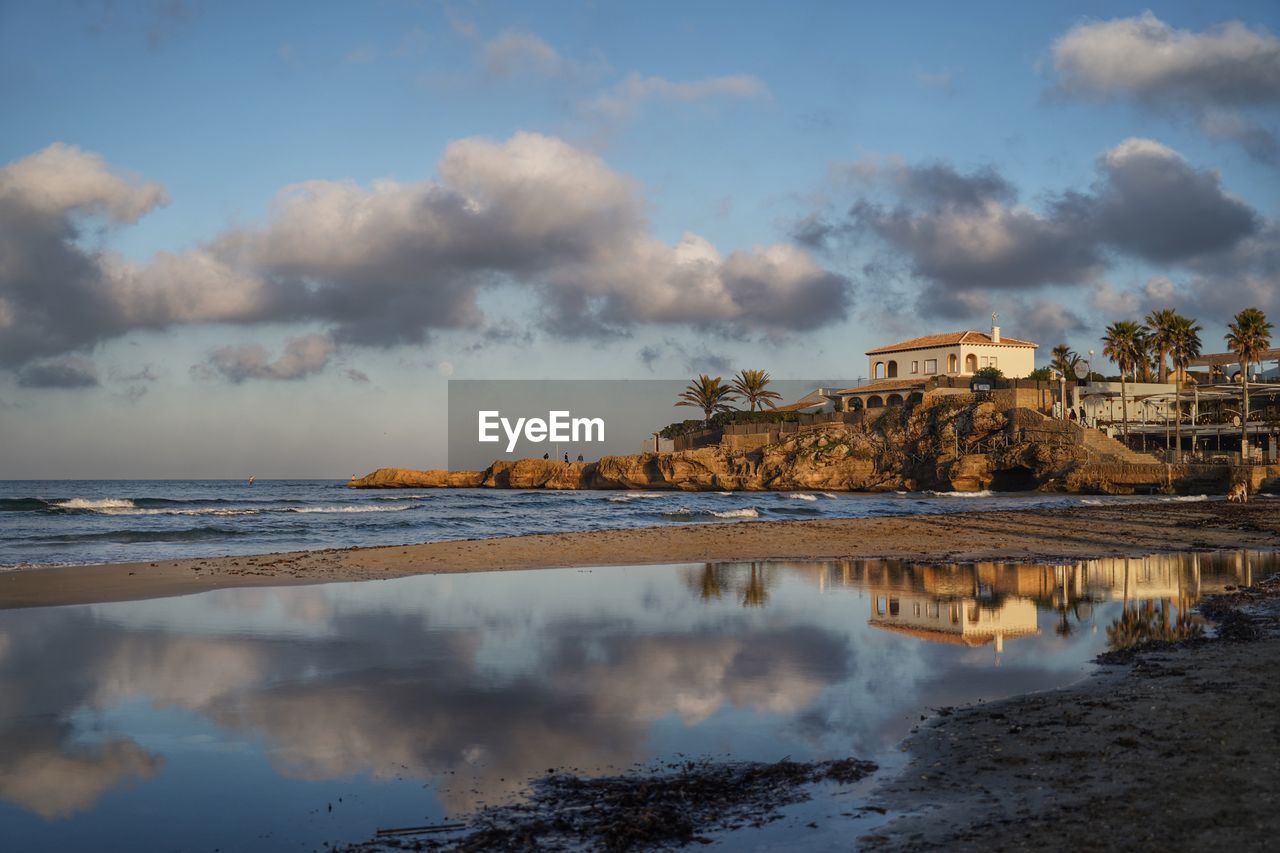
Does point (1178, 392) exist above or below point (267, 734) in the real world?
above

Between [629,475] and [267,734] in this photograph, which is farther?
[629,475]

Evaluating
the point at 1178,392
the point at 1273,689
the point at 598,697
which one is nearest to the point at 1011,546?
the point at 1273,689

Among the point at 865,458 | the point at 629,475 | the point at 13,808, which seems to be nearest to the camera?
the point at 13,808

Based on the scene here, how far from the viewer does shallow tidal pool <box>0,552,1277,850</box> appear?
20.0 ft

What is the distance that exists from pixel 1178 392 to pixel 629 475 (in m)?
51.1

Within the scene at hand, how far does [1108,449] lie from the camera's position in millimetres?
67062

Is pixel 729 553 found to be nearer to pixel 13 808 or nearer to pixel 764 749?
pixel 764 749

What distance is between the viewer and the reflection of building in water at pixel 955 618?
1177 centimetres

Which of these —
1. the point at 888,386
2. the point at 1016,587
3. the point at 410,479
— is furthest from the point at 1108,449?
the point at 410,479

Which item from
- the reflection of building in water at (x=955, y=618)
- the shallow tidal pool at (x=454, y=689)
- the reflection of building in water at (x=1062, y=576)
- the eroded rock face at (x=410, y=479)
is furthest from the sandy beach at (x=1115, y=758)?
the eroded rock face at (x=410, y=479)

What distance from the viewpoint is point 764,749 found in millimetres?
7199

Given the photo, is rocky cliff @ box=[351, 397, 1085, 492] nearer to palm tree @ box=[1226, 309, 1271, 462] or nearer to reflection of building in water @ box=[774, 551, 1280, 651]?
palm tree @ box=[1226, 309, 1271, 462]

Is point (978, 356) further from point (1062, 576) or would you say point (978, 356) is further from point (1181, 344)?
point (1062, 576)

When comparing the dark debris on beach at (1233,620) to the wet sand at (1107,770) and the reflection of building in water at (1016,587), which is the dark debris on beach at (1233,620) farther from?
the wet sand at (1107,770)
